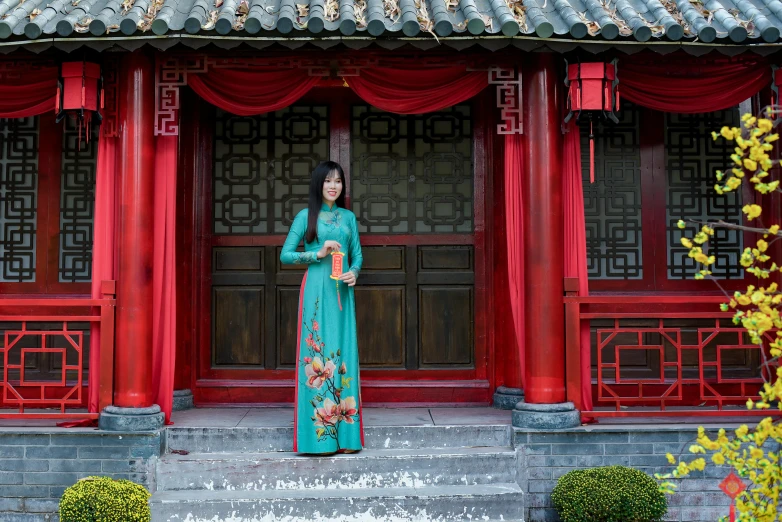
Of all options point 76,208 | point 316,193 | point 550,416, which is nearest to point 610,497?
point 550,416

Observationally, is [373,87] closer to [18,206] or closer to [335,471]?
[335,471]

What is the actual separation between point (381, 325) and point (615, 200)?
94.0 inches

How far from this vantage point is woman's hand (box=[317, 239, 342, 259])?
5500mm

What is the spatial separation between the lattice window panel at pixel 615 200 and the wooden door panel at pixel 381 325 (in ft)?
5.76

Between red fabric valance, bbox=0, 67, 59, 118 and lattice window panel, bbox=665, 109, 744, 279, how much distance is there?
521 cm

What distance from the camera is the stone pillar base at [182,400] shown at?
6575 mm

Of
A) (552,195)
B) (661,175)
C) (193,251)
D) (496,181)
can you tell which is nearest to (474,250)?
(496,181)

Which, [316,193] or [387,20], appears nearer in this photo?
[387,20]

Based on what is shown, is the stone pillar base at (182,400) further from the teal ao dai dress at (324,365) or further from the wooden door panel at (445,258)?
the wooden door panel at (445,258)

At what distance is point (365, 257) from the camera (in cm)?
690

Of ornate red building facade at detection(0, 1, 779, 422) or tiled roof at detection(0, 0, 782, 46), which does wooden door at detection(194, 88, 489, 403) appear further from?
tiled roof at detection(0, 0, 782, 46)

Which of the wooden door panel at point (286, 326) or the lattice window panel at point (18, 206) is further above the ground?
the lattice window panel at point (18, 206)

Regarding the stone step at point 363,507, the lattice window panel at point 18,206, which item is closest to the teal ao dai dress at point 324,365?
the stone step at point 363,507

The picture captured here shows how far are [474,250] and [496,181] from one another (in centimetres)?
65
